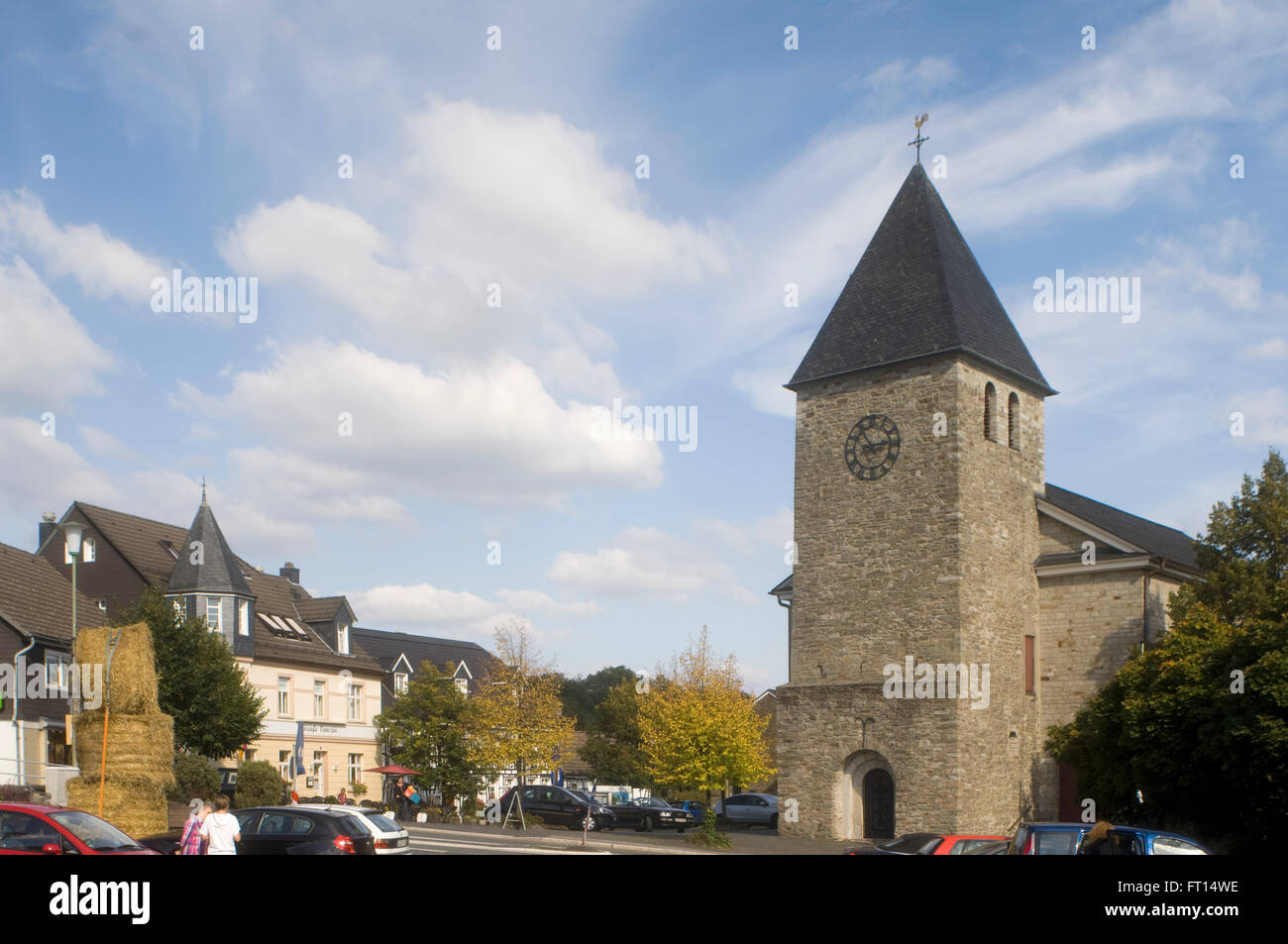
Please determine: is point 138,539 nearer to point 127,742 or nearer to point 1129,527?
point 127,742

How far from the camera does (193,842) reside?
583 inches

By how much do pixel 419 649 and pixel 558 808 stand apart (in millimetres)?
37948

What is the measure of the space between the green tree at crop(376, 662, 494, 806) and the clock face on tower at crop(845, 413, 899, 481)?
1807 centimetres

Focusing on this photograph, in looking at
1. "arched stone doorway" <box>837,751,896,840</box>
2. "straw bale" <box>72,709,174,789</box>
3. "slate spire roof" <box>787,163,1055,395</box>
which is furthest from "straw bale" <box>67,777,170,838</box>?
"slate spire roof" <box>787,163,1055,395</box>

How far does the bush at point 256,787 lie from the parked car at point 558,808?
25.2 ft

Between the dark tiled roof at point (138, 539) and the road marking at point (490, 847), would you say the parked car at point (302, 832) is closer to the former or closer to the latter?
the road marking at point (490, 847)

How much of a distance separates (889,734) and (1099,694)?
18.6 ft

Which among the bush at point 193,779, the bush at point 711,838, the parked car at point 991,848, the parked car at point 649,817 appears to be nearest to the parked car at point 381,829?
the parked car at point 991,848

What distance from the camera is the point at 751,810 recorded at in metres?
44.6

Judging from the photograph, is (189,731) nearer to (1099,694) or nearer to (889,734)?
(889,734)

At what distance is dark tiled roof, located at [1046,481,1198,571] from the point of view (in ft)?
120

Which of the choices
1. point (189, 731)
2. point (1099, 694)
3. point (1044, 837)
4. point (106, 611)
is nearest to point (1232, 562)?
point (1099, 694)

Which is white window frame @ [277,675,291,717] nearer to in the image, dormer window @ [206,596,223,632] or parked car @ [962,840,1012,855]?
dormer window @ [206,596,223,632]

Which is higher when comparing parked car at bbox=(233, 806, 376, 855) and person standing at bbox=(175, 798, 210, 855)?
person standing at bbox=(175, 798, 210, 855)
